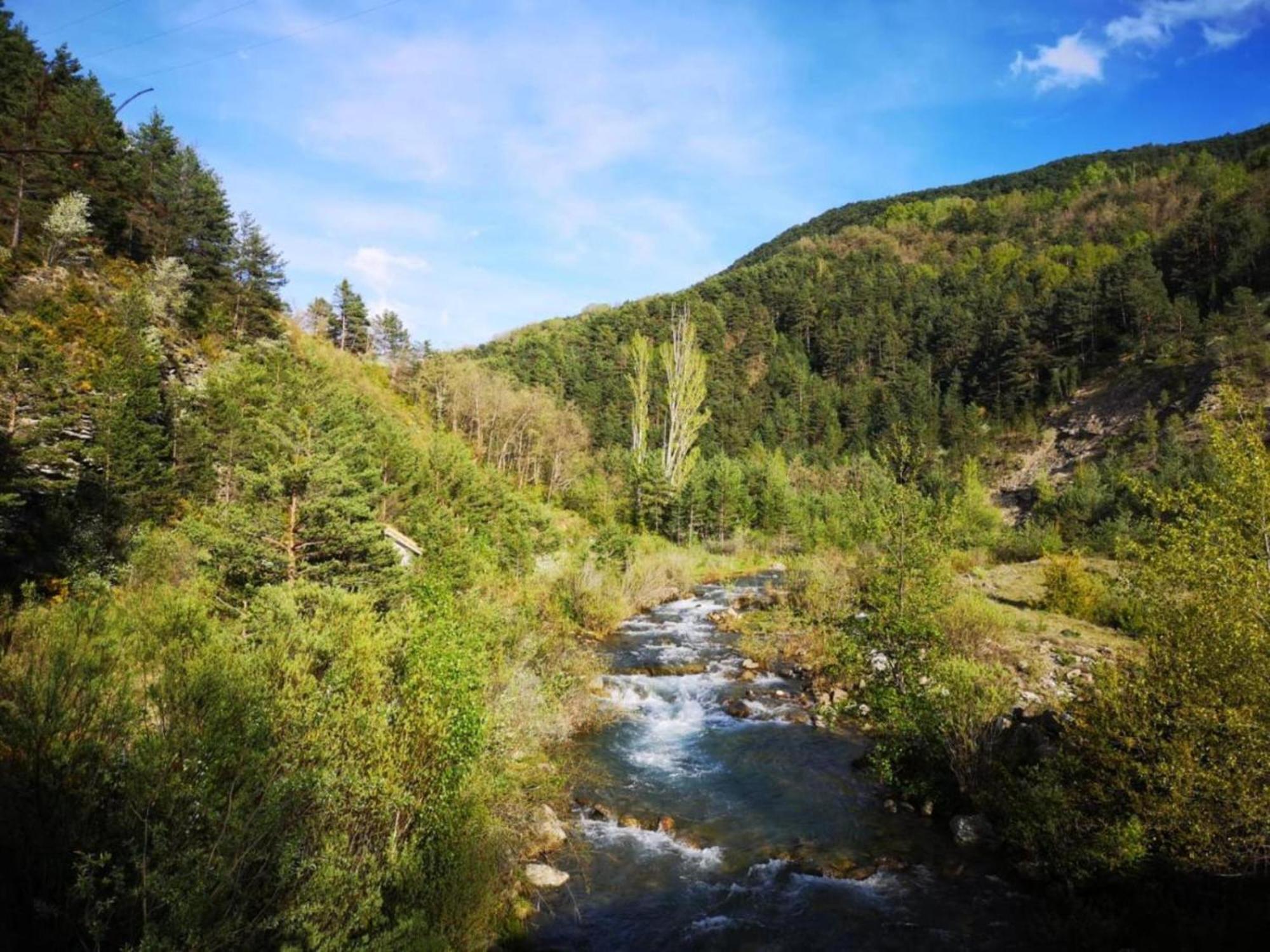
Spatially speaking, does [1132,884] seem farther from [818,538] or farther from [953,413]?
[953,413]

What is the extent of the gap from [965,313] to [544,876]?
117637 millimetres

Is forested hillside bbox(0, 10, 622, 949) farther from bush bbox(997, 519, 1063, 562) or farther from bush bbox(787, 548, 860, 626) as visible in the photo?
bush bbox(997, 519, 1063, 562)

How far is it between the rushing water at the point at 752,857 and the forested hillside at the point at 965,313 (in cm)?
6184

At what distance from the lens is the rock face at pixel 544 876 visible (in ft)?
33.8

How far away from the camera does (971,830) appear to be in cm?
1181

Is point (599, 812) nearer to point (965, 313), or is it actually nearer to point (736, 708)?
point (736, 708)

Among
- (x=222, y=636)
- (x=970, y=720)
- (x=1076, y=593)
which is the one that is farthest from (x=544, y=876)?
(x=1076, y=593)

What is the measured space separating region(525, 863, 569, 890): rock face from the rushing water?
0.42 ft

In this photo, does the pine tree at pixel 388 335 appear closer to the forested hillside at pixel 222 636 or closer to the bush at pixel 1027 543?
the forested hillside at pixel 222 636

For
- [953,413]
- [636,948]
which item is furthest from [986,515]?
[636,948]

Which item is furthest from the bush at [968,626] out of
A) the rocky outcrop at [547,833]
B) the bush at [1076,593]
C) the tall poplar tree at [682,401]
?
the tall poplar tree at [682,401]

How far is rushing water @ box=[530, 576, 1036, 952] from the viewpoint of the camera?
31.2ft

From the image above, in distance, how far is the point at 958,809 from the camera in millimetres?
12609

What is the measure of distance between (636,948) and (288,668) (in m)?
6.42
